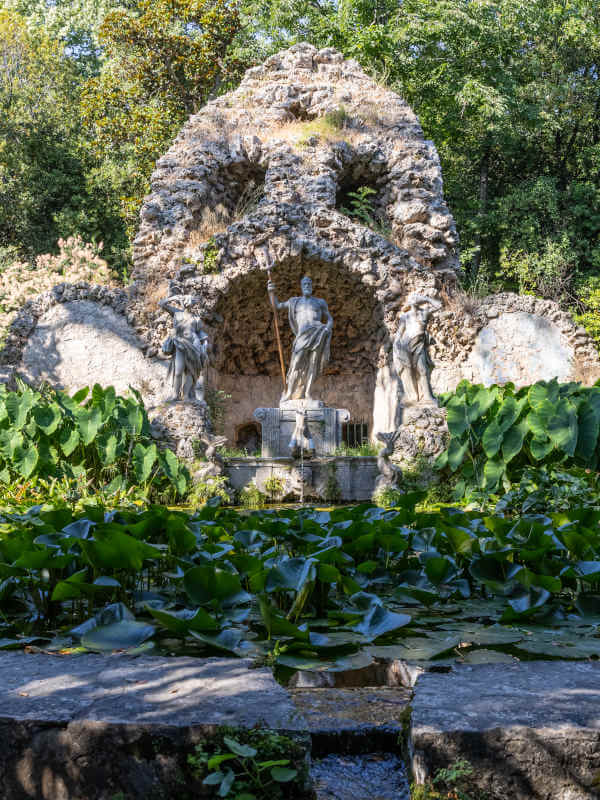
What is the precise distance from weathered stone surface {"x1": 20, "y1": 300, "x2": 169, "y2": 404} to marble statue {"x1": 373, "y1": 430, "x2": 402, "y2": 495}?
5.67 metres

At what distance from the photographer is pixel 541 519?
12.9ft

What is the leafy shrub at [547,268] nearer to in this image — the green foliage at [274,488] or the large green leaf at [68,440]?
the green foliage at [274,488]

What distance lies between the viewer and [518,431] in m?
7.21

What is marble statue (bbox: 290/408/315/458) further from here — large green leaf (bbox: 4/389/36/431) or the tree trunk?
the tree trunk

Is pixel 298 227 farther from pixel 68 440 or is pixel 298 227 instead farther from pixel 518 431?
pixel 518 431

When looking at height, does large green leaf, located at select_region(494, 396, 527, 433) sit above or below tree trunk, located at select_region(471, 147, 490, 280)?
below

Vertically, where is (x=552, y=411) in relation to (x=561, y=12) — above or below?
below

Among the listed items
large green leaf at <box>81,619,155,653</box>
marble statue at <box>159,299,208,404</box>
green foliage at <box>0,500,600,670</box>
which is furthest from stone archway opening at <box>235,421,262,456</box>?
large green leaf at <box>81,619,155,653</box>

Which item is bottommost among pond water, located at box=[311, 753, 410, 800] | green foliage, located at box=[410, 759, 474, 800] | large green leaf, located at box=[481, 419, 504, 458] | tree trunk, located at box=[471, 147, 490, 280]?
pond water, located at box=[311, 753, 410, 800]

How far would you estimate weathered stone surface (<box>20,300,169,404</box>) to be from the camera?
13.3 metres

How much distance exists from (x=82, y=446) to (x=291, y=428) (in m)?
3.95

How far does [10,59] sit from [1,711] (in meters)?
23.7

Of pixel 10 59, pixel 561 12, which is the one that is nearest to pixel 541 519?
pixel 561 12

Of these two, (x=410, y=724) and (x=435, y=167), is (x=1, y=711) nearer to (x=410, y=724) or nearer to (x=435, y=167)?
(x=410, y=724)
